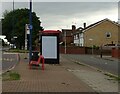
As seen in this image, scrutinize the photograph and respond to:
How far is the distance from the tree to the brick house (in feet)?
45.2

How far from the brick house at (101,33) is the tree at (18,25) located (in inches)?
542

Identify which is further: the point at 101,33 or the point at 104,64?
the point at 101,33

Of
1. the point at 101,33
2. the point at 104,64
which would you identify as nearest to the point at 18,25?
the point at 101,33

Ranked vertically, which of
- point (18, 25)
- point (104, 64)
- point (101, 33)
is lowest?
point (104, 64)

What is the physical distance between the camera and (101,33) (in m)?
93.4

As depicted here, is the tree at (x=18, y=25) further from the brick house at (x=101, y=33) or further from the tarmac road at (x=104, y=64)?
the tarmac road at (x=104, y=64)

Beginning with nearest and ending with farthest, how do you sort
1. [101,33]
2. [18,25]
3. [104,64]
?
1. [104,64]
2. [101,33]
3. [18,25]

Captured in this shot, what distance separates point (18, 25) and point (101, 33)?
853 inches

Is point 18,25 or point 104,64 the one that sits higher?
point 18,25

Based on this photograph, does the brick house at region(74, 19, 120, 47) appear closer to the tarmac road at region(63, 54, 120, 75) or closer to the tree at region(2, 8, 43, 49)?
the tree at region(2, 8, 43, 49)

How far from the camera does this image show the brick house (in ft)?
306

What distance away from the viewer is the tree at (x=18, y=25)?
9712cm

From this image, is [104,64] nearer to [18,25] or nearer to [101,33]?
[101,33]

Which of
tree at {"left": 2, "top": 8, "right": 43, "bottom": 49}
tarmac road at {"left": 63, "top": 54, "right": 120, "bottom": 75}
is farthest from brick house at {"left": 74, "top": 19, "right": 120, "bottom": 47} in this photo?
tarmac road at {"left": 63, "top": 54, "right": 120, "bottom": 75}
